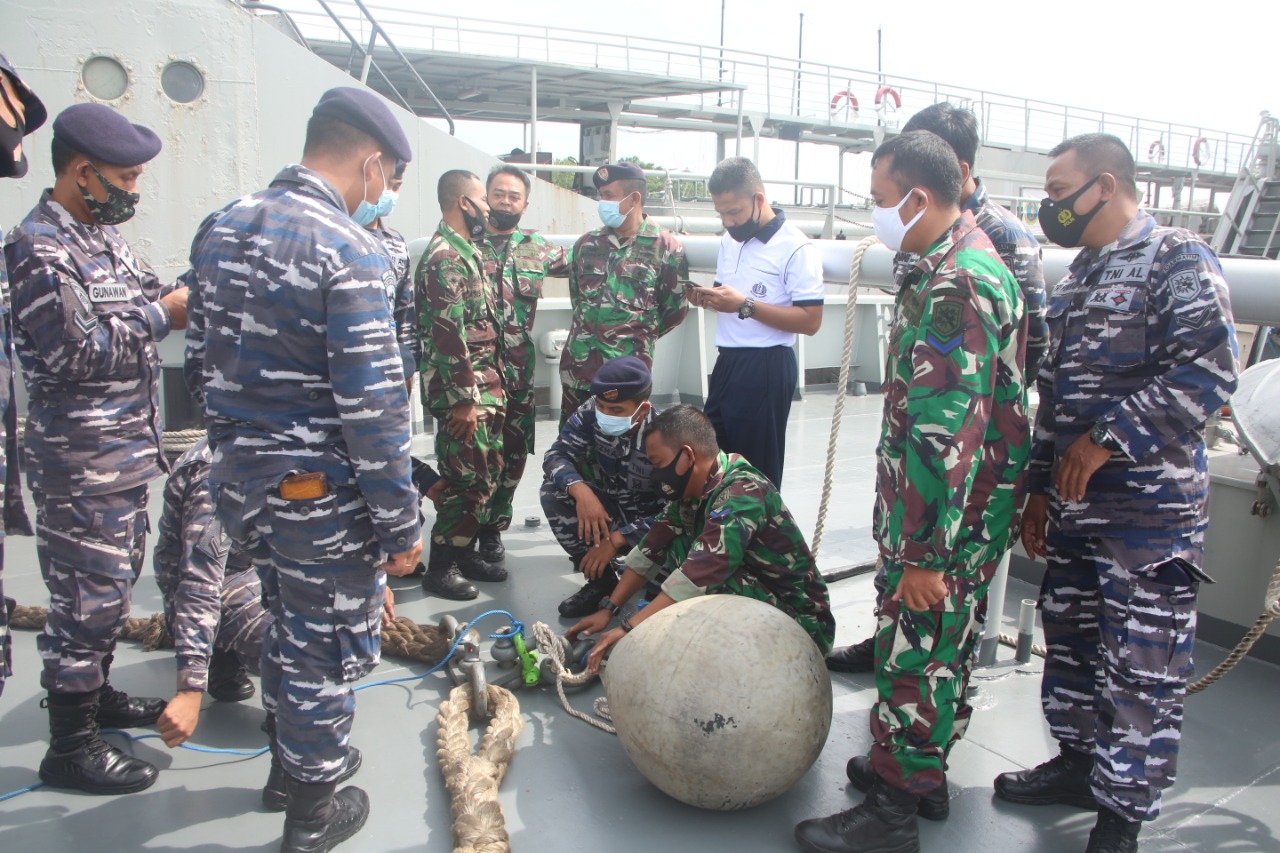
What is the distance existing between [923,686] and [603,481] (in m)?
1.95

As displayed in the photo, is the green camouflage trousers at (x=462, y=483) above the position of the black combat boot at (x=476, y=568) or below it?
above

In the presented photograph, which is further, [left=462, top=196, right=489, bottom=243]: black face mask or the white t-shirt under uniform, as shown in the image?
[left=462, top=196, right=489, bottom=243]: black face mask

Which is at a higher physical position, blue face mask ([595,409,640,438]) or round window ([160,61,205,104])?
round window ([160,61,205,104])

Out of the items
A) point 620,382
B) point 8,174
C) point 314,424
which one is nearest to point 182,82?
point 620,382

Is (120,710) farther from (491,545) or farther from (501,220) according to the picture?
(501,220)

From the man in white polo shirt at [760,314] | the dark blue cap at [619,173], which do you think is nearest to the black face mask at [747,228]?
the man in white polo shirt at [760,314]

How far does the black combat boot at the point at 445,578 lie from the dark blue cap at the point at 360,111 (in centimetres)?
225

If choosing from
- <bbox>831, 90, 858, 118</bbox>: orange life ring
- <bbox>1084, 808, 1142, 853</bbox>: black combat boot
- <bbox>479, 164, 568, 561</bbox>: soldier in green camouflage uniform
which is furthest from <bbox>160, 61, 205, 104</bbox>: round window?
<bbox>831, 90, 858, 118</bbox>: orange life ring

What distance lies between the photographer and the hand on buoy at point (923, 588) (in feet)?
7.13

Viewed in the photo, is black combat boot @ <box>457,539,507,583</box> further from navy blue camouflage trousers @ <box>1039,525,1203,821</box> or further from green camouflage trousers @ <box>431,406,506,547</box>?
navy blue camouflage trousers @ <box>1039,525,1203,821</box>

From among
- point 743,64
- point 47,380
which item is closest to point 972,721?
point 47,380

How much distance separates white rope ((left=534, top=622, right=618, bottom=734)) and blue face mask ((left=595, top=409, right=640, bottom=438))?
34.0 inches

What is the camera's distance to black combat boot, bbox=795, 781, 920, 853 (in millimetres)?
2203

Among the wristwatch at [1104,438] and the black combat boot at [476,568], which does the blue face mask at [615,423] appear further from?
the wristwatch at [1104,438]
